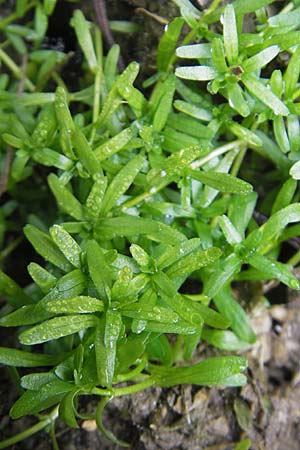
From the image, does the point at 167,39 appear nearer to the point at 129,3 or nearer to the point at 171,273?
the point at 129,3

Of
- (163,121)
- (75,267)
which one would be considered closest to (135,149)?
(163,121)

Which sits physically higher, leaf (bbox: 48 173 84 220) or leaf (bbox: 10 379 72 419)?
leaf (bbox: 48 173 84 220)

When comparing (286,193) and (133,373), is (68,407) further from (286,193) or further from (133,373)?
(286,193)

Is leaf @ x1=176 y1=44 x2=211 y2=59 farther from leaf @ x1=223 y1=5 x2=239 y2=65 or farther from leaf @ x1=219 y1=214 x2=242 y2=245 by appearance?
leaf @ x1=219 y1=214 x2=242 y2=245

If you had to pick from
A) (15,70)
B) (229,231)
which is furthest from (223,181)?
(15,70)

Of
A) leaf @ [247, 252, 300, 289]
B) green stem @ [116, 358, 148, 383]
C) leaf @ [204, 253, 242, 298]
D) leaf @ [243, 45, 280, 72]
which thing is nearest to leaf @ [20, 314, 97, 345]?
green stem @ [116, 358, 148, 383]
